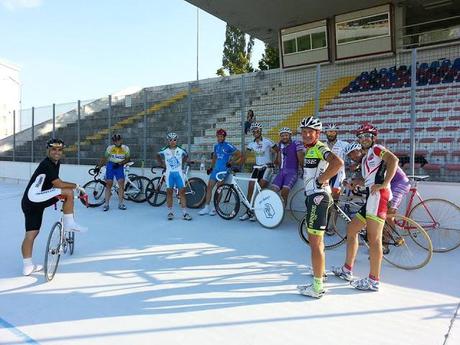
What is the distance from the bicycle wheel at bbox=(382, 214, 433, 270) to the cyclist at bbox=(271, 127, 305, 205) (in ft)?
8.21

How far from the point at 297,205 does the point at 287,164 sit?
39.5 inches

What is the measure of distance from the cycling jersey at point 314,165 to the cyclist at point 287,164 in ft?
10.1

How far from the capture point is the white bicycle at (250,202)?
686 cm

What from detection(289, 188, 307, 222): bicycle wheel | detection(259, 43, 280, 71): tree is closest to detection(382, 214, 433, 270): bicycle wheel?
detection(289, 188, 307, 222): bicycle wheel

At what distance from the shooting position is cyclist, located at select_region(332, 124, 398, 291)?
13.0ft

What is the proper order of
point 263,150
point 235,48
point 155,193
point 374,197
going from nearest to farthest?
point 374,197 → point 263,150 → point 155,193 → point 235,48

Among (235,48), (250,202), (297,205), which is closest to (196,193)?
(250,202)

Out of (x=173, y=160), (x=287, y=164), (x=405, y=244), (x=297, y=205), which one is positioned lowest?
(x=405, y=244)

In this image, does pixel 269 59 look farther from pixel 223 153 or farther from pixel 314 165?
pixel 314 165

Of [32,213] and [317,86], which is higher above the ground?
[317,86]

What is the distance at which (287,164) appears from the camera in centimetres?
722

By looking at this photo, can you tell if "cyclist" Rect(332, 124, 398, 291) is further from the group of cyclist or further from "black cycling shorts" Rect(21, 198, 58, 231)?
"black cycling shorts" Rect(21, 198, 58, 231)

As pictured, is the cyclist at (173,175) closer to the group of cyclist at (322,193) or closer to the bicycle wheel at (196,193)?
the bicycle wheel at (196,193)

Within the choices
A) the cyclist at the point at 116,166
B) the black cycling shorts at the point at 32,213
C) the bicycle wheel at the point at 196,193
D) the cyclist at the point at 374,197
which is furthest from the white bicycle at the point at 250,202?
the black cycling shorts at the point at 32,213
